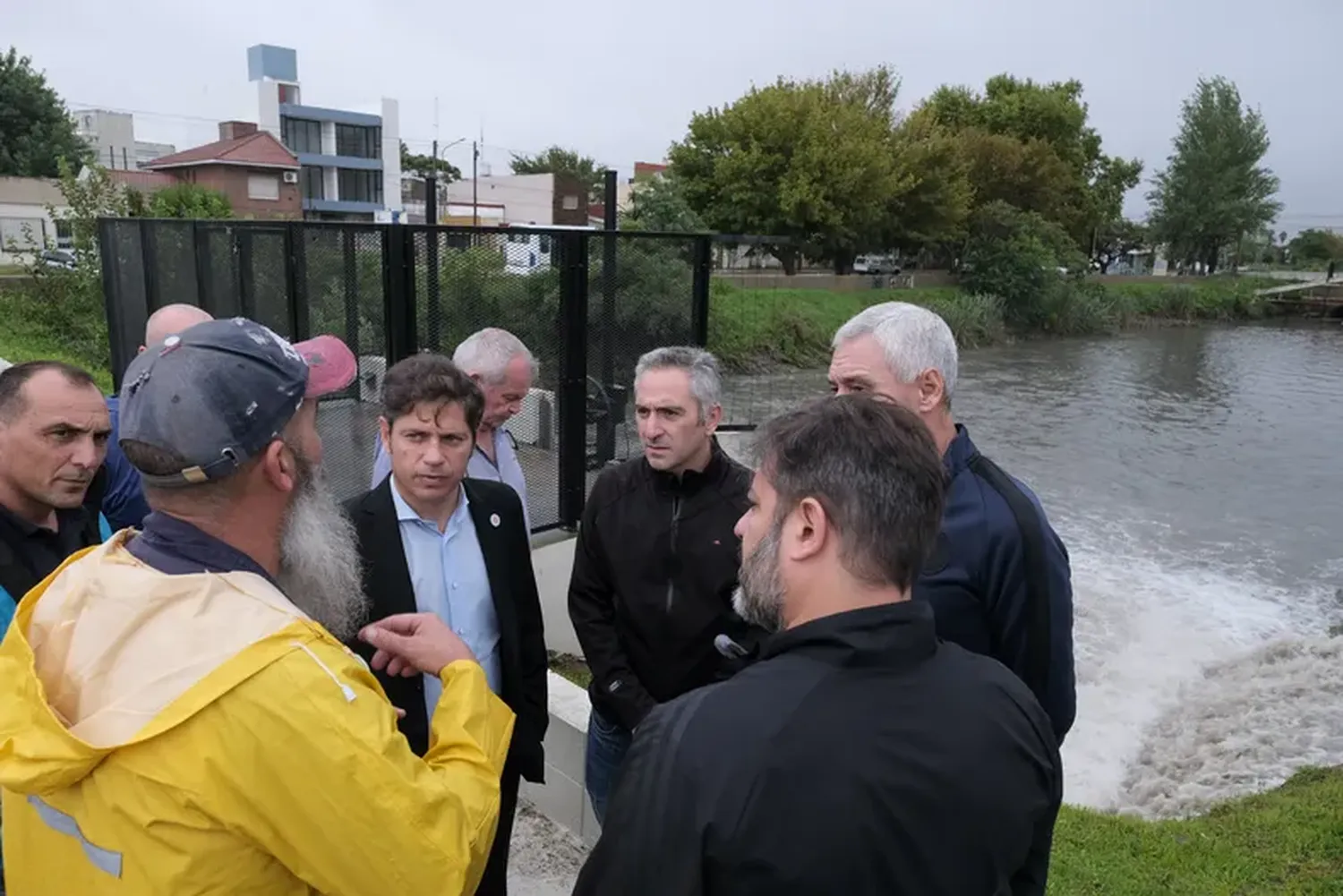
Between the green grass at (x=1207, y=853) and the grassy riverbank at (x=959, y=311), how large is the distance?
18623 mm

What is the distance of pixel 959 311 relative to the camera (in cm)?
3544

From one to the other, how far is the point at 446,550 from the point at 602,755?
3.19 ft

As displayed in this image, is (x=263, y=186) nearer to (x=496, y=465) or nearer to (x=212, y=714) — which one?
Answer: (x=496, y=465)

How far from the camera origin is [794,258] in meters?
36.9

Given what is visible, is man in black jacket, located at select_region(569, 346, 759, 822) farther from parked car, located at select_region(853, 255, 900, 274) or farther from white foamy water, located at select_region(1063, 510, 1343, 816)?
parked car, located at select_region(853, 255, 900, 274)

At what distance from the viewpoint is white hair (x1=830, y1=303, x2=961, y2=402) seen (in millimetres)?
2301

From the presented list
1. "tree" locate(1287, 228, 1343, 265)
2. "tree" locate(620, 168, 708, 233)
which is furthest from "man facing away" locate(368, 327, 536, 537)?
"tree" locate(1287, 228, 1343, 265)

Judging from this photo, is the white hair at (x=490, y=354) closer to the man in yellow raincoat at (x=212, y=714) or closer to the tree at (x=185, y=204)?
the man in yellow raincoat at (x=212, y=714)

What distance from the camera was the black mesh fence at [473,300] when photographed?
4.98 meters

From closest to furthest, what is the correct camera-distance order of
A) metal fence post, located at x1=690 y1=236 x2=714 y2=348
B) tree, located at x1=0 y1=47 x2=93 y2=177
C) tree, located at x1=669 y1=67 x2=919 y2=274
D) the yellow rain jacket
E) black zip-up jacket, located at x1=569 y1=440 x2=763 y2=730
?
the yellow rain jacket, black zip-up jacket, located at x1=569 y1=440 x2=763 y2=730, metal fence post, located at x1=690 y1=236 x2=714 y2=348, tree, located at x1=669 y1=67 x2=919 y2=274, tree, located at x1=0 y1=47 x2=93 y2=177

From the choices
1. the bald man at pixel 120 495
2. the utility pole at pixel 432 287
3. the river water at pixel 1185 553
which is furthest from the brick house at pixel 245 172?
the bald man at pixel 120 495

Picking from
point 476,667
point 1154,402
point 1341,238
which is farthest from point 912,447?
point 1341,238

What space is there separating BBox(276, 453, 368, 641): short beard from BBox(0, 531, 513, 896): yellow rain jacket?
0.18m

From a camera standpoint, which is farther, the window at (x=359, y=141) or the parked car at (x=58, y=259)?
the window at (x=359, y=141)
